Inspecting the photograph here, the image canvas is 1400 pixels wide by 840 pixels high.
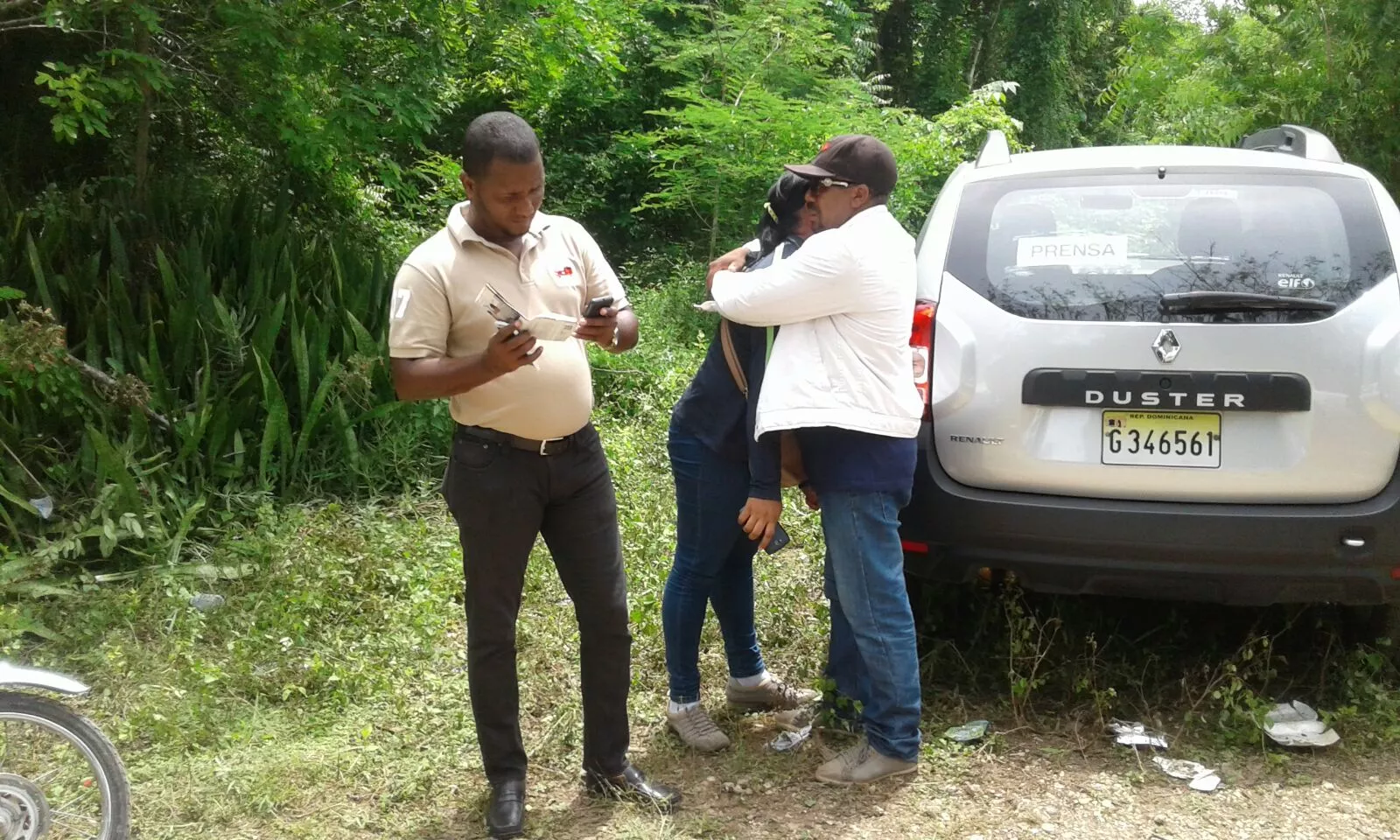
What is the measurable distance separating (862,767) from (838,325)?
1.28 m

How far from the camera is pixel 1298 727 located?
12.2 feet

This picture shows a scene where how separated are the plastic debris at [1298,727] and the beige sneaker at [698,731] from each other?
165 centimetres

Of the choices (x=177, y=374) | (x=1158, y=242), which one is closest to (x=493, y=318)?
(x=1158, y=242)

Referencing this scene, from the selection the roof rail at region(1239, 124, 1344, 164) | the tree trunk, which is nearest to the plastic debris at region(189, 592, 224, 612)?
the tree trunk

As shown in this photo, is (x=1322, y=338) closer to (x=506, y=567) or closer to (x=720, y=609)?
(x=720, y=609)

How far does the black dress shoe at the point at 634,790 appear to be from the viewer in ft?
11.1

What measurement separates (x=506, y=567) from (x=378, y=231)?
5.67m

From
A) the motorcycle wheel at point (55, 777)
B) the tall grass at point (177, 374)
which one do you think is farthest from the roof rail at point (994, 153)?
the motorcycle wheel at point (55, 777)

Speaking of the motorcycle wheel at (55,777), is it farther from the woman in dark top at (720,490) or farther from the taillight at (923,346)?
the taillight at (923,346)

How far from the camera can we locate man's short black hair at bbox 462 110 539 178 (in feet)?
9.73

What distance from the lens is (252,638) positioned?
4418mm

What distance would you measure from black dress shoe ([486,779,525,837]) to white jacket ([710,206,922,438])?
1.18m

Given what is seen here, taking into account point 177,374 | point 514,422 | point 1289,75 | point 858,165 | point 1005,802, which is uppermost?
point 1289,75

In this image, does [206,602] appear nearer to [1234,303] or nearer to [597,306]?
[597,306]
